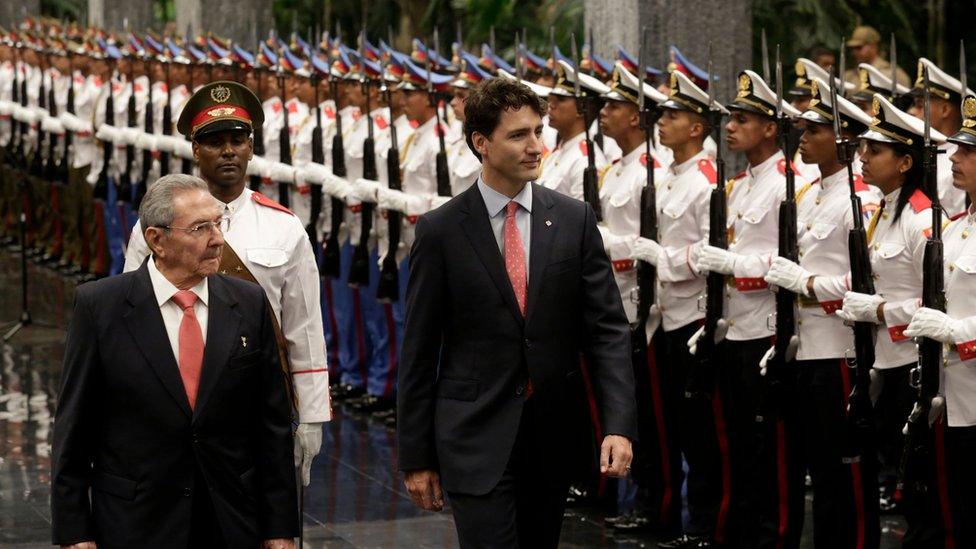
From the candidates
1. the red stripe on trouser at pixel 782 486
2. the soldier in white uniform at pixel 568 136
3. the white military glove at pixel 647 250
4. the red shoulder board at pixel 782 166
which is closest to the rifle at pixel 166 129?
the soldier in white uniform at pixel 568 136

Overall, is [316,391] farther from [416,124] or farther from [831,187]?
[416,124]

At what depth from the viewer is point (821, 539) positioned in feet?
21.3

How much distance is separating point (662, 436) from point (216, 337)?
325cm

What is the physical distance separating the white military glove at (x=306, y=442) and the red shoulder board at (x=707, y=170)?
239 centimetres

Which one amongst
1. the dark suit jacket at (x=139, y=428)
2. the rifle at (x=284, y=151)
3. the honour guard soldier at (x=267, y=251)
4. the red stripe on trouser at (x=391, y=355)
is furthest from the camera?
the rifle at (x=284, y=151)

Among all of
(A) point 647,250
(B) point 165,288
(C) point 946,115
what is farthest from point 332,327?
(B) point 165,288

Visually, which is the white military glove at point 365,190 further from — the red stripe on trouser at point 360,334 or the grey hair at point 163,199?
the grey hair at point 163,199

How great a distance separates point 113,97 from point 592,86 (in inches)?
292

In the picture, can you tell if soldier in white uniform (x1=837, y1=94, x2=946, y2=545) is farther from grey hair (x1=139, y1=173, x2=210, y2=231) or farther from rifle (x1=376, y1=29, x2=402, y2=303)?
rifle (x1=376, y1=29, x2=402, y2=303)

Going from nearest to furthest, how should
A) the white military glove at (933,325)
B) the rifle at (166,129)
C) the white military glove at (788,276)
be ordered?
the white military glove at (933,325) → the white military glove at (788,276) → the rifle at (166,129)

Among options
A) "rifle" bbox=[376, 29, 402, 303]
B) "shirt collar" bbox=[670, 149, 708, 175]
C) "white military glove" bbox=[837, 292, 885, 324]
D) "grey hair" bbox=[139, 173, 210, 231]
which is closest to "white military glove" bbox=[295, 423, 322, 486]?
"grey hair" bbox=[139, 173, 210, 231]

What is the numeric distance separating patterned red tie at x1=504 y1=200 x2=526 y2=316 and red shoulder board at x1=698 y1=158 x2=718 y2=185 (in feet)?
8.21

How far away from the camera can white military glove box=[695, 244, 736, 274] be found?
6.76m

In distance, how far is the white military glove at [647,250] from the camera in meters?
7.22
